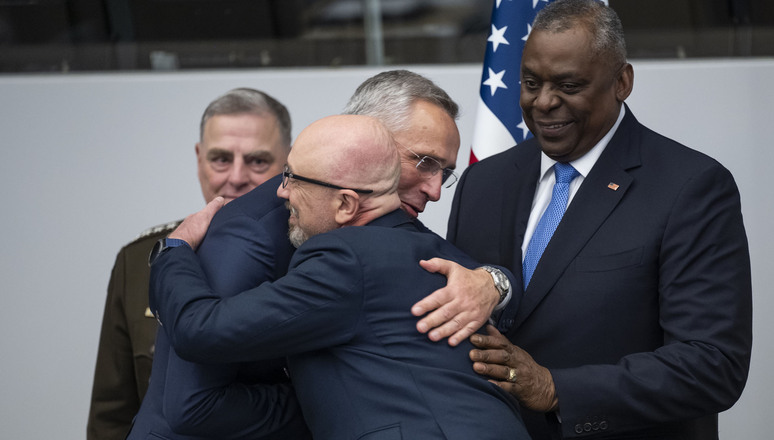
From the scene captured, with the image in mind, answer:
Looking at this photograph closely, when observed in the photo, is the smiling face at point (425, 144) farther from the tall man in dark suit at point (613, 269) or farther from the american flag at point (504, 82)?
the american flag at point (504, 82)

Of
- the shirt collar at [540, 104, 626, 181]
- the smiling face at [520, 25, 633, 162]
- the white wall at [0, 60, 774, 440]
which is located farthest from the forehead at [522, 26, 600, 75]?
the white wall at [0, 60, 774, 440]

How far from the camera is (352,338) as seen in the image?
1589 millimetres

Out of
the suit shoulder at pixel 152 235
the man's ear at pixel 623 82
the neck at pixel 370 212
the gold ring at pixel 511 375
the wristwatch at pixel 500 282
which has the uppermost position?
the man's ear at pixel 623 82

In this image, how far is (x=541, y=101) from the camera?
213 cm

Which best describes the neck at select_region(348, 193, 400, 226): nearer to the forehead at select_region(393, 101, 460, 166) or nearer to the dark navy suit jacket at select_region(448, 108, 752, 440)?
the forehead at select_region(393, 101, 460, 166)

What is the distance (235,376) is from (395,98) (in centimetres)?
67

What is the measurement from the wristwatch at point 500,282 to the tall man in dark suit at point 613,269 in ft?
0.28

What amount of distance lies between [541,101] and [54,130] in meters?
2.72

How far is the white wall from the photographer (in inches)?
158

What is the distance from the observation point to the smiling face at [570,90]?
6.82ft

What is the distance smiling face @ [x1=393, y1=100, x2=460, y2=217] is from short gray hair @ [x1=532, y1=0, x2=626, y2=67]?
0.40 meters

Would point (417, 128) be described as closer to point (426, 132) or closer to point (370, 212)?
point (426, 132)

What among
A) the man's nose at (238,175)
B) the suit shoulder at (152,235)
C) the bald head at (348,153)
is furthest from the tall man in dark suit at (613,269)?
the suit shoulder at (152,235)

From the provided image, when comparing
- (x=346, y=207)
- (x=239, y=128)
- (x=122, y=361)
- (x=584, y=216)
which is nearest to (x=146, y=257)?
(x=122, y=361)
